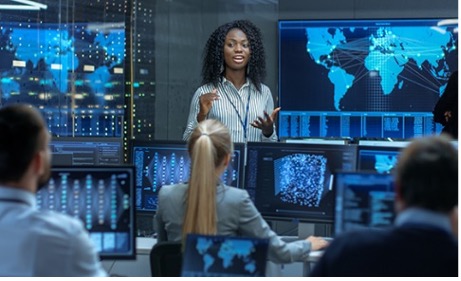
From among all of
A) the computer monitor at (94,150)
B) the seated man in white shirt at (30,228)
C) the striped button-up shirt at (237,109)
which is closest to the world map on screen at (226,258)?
the seated man in white shirt at (30,228)

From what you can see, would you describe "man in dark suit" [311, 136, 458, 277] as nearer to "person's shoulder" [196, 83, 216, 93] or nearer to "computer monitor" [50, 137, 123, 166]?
"person's shoulder" [196, 83, 216, 93]

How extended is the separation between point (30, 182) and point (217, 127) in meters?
1.15

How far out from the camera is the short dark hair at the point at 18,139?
2.86 meters

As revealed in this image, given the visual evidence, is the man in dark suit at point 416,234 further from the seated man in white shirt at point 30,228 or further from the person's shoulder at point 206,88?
the person's shoulder at point 206,88

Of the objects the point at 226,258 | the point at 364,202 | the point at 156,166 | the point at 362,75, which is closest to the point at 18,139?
the point at 226,258

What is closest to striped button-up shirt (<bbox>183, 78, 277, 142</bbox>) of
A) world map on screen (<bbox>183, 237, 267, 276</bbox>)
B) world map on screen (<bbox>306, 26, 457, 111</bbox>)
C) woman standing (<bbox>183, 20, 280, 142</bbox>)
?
woman standing (<bbox>183, 20, 280, 142</bbox>)

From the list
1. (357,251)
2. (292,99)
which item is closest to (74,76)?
(292,99)

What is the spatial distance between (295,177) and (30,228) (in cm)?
204

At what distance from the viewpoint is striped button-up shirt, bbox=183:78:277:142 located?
5766 mm

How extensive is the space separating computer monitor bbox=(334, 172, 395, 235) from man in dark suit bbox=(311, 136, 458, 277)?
30.3 inches

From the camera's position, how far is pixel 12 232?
2797 millimetres

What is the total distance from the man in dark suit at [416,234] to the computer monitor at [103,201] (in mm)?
1443

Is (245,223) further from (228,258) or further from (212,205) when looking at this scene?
(228,258)

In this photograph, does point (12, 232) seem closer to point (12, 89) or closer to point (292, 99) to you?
point (12, 89)
